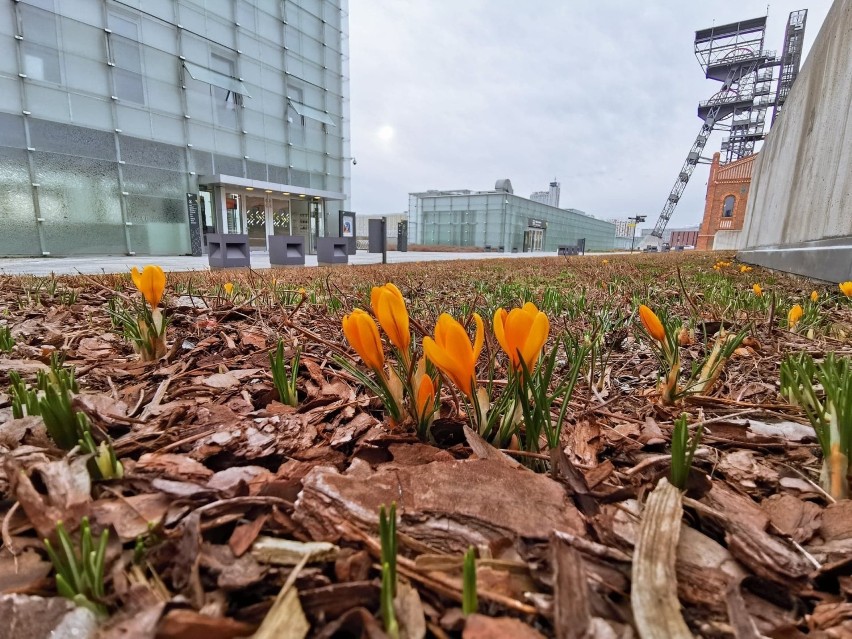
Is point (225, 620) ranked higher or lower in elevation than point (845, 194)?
lower

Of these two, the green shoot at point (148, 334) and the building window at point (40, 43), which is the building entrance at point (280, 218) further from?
the green shoot at point (148, 334)

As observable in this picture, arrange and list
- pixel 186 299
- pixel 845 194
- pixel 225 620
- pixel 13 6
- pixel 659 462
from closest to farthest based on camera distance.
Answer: pixel 225 620, pixel 659 462, pixel 186 299, pixel 845 194, pixel 13 6

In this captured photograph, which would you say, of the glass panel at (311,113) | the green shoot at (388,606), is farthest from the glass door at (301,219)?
the green shoot at (388,606)

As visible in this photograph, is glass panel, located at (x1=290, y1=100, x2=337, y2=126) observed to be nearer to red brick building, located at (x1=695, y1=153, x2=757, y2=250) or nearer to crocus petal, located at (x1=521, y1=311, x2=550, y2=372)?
crocus petal, located at (x1=521, y1=311, x2=550, y2=372)

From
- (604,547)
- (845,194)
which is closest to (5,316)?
(604,547)

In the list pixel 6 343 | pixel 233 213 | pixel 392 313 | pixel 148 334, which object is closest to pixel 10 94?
Result: pixel 233 213

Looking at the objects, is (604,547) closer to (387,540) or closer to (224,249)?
(387,540)

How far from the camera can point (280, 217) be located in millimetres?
21000

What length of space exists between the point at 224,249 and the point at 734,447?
9.43 m

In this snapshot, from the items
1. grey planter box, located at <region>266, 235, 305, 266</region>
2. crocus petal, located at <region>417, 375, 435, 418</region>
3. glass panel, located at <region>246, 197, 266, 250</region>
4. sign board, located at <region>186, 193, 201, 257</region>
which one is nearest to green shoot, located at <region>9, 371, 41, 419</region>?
crocus petal, located at <region>417, 375, 435, 418</region>

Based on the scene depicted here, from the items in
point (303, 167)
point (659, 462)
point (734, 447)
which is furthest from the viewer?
point (303, 167)

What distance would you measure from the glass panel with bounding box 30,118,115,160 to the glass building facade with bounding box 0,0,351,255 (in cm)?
3

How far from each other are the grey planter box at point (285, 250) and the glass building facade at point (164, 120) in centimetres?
747

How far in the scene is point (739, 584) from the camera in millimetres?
579
